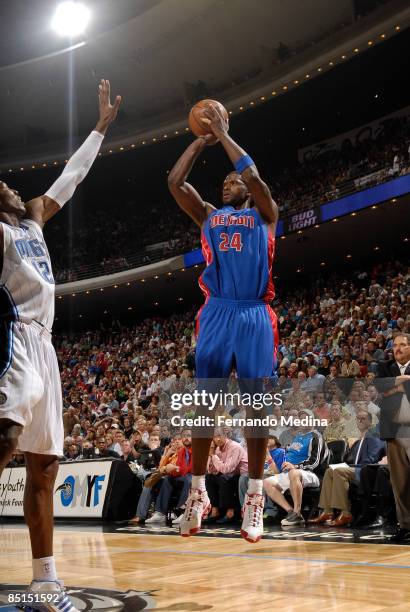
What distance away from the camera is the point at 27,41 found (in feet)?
71.9

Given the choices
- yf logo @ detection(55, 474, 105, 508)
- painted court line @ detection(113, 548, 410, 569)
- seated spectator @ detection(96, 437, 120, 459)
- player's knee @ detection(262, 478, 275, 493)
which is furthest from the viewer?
seated spectator @ detection(96, 437, 120, 459)

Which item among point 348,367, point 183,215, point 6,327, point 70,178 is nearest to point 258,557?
point 6,327

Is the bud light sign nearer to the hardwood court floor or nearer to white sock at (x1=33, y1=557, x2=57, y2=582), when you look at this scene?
the hardwood court floor

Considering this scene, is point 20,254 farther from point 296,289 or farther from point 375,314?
point 296,289

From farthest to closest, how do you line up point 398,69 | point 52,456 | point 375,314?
point 398,69 < point 375,314 < point 52,456

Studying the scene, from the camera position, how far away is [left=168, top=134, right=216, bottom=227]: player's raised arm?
4.00m

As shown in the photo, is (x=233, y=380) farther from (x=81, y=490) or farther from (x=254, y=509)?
(x=81, y=490)

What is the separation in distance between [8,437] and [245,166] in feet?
6.21

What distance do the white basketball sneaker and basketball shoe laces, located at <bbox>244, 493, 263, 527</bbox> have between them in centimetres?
102

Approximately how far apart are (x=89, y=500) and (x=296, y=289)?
1249 centimetres

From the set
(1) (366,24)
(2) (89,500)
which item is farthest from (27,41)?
(2) (89,500)

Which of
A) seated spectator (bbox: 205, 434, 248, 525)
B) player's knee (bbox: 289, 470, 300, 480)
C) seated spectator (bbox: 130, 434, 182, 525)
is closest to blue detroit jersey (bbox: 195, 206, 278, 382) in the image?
player's knee (bbox: 289, 470, 300, 480)

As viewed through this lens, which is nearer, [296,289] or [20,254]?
[20,254]

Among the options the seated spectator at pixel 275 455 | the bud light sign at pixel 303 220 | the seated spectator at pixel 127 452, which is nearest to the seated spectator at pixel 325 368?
the seated spectator at pixel 127 452
